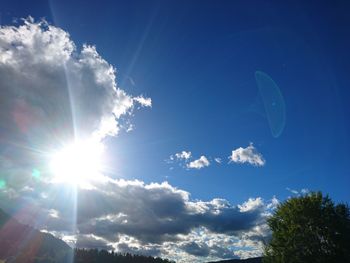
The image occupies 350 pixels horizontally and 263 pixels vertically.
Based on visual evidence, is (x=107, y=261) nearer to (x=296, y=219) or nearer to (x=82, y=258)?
(x=82, y=258)

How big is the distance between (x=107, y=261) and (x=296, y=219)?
137 m

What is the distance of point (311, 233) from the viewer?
142 ft

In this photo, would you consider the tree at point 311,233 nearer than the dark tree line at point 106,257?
Yes

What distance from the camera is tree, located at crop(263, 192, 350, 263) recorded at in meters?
41.8

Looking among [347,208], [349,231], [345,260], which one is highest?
[347,208]

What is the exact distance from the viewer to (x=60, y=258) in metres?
136

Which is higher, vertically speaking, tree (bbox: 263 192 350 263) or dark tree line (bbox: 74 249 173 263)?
dark tree line (bbox: 74 249 173 263)

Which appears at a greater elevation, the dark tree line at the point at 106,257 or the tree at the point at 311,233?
the dark tree line at the point at 106,257

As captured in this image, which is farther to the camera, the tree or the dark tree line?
the dark tree line

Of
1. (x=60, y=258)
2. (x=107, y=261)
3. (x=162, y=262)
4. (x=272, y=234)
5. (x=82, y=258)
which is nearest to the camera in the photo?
(x=272, y=234)

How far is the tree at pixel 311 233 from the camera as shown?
137ft

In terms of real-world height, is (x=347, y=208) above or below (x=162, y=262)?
below

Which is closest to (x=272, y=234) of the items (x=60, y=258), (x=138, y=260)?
(x=60, y=258)

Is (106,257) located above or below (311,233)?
above
